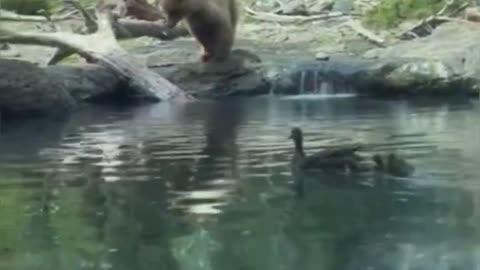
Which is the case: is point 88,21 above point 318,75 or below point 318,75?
above

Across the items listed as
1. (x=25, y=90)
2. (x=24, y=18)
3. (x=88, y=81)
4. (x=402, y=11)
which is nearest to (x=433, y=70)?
(x=88, y=81)

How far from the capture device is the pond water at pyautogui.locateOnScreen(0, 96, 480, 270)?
6770 mm

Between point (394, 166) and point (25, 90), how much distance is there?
696 centimetres

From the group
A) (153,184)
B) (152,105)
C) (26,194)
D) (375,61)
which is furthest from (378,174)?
(375,61)

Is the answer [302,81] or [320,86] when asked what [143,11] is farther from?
[320,86]

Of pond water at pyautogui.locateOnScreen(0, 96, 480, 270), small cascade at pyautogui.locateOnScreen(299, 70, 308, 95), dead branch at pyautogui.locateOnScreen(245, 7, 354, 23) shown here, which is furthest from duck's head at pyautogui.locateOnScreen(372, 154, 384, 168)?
dead branch at pyautogui.locateOnScreen(245, 7, 354, 23)

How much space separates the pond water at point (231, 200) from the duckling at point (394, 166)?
121 millimetres

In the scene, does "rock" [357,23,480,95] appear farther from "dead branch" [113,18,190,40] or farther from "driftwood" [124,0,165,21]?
"driftwood" [124,0,165,21]

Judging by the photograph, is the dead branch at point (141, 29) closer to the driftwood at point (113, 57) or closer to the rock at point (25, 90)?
the driftwood at point (113, 57)

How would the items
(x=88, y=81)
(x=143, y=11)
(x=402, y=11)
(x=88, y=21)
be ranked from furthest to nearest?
(x=402, y=11), (x=143, y=11), (x=88, y=21), (x=88, y=81)

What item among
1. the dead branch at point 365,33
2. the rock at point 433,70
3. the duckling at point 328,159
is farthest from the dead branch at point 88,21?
the duckling at point 328,159

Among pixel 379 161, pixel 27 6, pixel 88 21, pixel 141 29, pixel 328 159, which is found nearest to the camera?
pixel 379 161

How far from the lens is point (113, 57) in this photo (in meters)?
16.8

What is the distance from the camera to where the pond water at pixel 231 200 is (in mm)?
6770
